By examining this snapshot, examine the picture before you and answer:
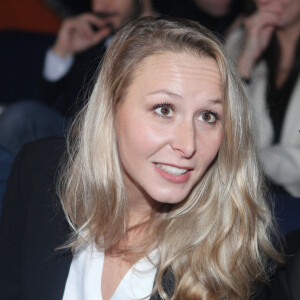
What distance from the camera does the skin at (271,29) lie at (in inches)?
82.7

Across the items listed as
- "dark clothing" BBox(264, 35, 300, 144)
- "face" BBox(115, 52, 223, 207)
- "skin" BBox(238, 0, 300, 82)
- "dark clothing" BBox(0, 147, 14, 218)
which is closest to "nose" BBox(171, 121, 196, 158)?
"face" BBox(115, 52, 223, 207)

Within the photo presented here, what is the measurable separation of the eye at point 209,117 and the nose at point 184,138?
0.05 meters

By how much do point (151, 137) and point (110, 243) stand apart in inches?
11.8

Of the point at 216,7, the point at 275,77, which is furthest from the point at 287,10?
the point at 216,7

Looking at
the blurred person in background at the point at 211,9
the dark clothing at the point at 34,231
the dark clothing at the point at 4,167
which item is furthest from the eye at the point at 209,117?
the blurred person in background at the point at 211,9

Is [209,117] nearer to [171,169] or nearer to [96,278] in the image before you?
[171,169]

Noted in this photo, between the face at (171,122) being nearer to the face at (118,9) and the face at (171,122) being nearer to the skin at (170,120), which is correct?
the skin at (170,120)

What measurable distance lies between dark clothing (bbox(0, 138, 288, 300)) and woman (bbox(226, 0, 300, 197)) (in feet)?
2.63

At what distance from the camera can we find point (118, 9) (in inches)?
95.3

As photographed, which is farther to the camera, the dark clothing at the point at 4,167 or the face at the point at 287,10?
the face at the point at 287,10

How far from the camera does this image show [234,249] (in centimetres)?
120

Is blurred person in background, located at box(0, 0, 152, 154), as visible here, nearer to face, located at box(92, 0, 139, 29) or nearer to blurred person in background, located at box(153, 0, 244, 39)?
face, located at box(92, 0, 139, 29)

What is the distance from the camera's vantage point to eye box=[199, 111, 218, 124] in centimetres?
114

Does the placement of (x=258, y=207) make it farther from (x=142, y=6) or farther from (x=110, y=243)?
(x=142, y=6)
